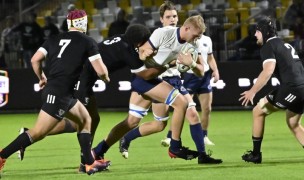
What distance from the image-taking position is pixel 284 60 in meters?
11.5

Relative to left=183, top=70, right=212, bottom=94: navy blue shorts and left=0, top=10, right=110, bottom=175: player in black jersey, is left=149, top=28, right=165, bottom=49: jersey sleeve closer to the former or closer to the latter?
left=0, top=10, right=110, bottom=175: player in black jersey

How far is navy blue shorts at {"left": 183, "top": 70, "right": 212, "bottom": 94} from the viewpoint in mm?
14430

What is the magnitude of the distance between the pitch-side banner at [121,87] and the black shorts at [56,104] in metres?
10.6

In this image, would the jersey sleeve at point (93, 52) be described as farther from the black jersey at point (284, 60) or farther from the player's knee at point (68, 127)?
the black jersey at point (284, 60)

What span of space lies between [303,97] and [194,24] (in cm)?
181

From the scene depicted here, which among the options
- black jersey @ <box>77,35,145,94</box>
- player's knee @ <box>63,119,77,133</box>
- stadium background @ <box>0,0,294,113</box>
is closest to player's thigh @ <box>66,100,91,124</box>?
black jersey @ <box>77,35,145,94</box>

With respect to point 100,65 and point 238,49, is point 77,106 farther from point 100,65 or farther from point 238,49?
point 238,49

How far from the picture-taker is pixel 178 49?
11.1 m

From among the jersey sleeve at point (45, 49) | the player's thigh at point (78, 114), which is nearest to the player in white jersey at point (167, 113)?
the player's thigh at point (78, 114)

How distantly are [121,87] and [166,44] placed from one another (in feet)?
36.1

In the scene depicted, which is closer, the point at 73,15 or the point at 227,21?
the point at 73,15

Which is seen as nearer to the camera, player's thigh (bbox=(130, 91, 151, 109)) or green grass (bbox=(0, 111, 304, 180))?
green grass (bbox=(0, 111, 304, 180))

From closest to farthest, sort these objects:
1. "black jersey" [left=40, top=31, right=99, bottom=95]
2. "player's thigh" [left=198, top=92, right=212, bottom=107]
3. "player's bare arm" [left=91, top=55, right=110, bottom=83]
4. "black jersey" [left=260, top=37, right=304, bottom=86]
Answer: "player's bare arm" [left=91, top=55, right=110, bottom=83] < "black jersey" [left=40, top=31, right=99, bottom=95] < "black jersey" [left=260, top=37, right=304, bottom=86] < "player's thigh" [left=198, top=92, right=212, bottom=107]

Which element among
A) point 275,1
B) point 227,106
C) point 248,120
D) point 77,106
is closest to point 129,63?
point 77,106
